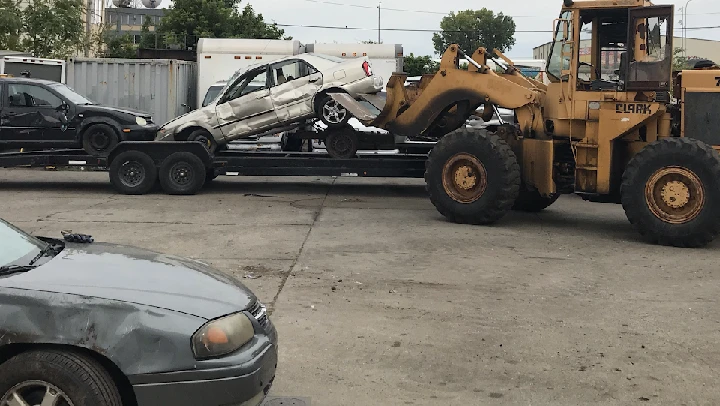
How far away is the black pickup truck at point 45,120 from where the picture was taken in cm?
1611

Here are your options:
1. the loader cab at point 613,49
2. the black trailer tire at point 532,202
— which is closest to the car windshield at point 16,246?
the loader cab at point 613,49

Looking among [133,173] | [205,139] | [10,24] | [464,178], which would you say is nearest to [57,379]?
[464,178]

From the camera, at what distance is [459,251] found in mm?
10414

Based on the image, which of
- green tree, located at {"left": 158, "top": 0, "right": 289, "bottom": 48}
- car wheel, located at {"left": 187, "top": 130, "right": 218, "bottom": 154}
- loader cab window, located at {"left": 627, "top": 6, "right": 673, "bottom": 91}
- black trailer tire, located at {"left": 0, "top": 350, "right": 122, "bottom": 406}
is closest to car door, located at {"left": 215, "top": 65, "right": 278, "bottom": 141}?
car wheel, located at {"left": 187, "top": 130, "right": 218, "bottom": 154}

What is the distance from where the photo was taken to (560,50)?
1233 cm

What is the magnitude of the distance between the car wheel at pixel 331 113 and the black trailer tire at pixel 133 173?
10.5 ft

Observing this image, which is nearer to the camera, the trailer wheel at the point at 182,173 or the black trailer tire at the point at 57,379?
the black trailer tire at the point at 57,379

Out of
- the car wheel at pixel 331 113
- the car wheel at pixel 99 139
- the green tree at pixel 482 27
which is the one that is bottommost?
the car wheel at pixel 99 139

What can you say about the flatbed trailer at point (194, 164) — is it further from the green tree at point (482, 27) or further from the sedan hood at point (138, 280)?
the green tree at point (482, 27)

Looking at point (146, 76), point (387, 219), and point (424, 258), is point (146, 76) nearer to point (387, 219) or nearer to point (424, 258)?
point (387, 219)

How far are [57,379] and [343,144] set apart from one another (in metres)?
11.6

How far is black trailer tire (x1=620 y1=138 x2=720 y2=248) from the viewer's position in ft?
35.2

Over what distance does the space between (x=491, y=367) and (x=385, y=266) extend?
3477mm

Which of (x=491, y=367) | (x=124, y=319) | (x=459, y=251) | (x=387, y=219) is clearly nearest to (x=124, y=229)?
(x=387, y=219)
